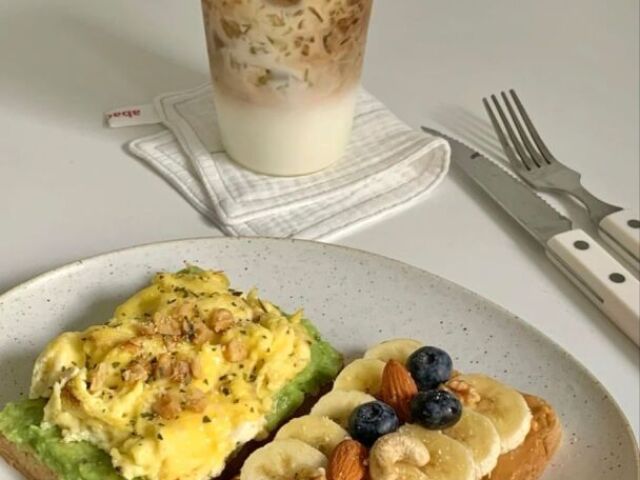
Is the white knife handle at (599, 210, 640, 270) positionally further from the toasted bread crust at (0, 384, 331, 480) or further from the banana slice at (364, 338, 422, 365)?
the toasted bread crust at (0, 384, 331, 480)

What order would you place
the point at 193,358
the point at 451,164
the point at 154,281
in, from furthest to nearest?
the point at 451,164
the point at 154,281
the point at 193,358

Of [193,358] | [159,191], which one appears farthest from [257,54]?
[193,358]

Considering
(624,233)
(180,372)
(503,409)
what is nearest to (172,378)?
(180,372)

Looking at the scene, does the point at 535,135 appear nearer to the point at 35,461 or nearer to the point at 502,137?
the point at 502,137

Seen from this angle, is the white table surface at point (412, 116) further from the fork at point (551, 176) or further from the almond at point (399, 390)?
the almond at point (399, 390)

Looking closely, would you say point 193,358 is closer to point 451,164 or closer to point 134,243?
point 134,243

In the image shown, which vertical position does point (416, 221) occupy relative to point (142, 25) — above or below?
below

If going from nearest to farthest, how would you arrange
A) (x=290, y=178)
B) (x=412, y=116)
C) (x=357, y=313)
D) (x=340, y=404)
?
(x=340, y=404)
(x=357, y=313)
(x=290, y=178)
(x=412, y=116)
